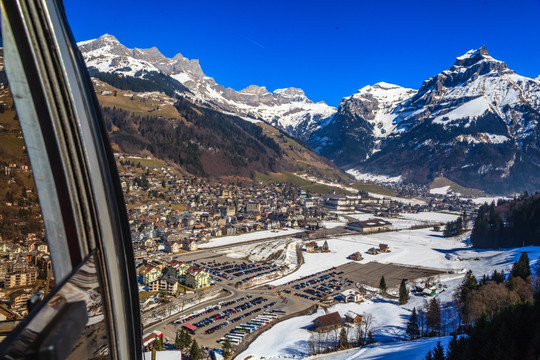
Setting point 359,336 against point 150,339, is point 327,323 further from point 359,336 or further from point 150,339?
point 150,339

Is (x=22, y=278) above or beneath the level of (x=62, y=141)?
beneath

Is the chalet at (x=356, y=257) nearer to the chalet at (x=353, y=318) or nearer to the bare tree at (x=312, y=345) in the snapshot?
the chalet at (x=353, y=318)

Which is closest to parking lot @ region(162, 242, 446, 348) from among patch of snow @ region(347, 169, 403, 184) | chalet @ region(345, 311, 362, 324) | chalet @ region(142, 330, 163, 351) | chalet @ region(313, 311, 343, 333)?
chalet @ region(142, 330, 163, 351)

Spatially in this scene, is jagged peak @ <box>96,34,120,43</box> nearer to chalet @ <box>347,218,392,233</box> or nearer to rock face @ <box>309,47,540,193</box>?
rock face @ <box>309,47,540,193</box>

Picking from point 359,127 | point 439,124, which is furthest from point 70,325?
point 359,127

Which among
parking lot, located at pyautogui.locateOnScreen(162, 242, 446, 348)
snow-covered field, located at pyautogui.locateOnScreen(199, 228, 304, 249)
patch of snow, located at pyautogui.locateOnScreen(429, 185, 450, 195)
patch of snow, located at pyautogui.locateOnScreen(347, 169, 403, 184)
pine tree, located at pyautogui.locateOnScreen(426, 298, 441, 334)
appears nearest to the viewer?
pine tree, located at pyautogui.locateOnScreen(426, 298, 441, 334)

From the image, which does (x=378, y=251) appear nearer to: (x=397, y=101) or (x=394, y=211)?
(x=394, y=211)

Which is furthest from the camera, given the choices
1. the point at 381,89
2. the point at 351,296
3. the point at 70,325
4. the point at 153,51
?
the point at 153,51
